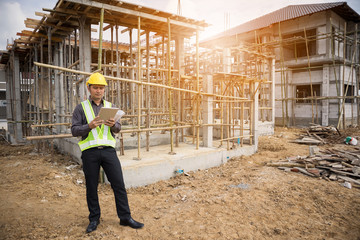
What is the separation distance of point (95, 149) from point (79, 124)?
0.44 meters

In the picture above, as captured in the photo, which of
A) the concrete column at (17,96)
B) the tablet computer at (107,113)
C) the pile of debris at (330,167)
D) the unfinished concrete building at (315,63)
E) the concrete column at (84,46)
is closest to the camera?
the tablet computer at (107,113)

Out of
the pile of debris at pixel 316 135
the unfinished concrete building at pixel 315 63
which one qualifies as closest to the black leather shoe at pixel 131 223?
the pile of debris at pixel 316 135

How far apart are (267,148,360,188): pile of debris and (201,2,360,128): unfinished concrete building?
10224mm

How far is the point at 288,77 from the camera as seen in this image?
1939 centimetres

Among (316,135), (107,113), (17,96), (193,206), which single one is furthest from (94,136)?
(316,135)

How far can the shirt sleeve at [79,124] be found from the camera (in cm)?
→ 324

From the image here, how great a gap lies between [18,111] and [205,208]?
511 inches

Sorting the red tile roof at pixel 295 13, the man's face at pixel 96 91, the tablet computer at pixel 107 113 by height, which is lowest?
the tablet computer at pixel 107 113

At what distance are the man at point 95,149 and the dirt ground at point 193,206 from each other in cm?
41

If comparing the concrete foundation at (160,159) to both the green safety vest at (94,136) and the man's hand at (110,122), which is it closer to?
the green safety vest at (94,136)

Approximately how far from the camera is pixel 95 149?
11.1 feet

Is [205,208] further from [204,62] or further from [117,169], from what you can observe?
[204,62]

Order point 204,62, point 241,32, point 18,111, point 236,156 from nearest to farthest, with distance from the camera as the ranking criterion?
point 236,156 < point 18,111 < point 204,62 < point 241,32

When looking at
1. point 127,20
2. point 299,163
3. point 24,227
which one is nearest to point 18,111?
point 127,20
